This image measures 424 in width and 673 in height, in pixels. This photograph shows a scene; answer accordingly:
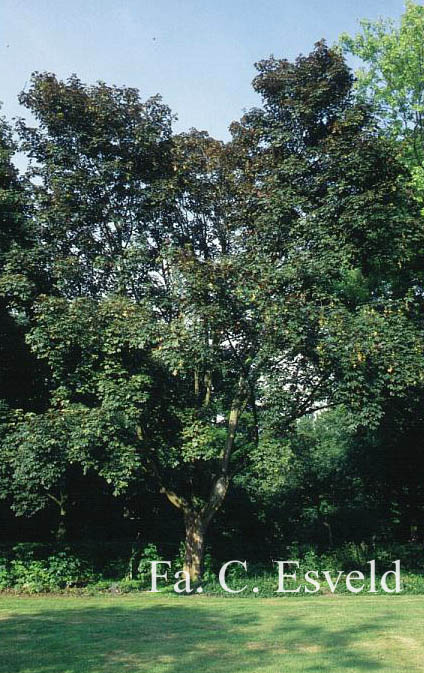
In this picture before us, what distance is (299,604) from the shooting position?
13305mm

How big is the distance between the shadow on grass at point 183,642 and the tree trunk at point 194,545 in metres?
5.12

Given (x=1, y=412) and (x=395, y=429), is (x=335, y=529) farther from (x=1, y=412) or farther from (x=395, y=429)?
(x=1, y=412)

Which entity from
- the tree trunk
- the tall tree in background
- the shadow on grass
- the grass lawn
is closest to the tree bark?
the tree trunk

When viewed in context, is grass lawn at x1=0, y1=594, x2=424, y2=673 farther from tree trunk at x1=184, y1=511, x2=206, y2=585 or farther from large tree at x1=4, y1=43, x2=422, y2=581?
tree trunk at x1=184, y1=511, x2=206, y2=585

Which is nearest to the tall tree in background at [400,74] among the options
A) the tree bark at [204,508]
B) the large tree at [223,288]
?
the large tree at [223,288]

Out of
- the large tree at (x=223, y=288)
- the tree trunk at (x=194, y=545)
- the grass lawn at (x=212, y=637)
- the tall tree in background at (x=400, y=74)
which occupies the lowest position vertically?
the grass lawn at (x=212, y=637)

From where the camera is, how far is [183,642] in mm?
8594

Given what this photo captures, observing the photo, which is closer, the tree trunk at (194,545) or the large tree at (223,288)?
the large tree at (223,288)

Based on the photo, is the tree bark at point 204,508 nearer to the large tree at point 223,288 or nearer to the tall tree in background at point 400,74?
the large tree at point 223,288

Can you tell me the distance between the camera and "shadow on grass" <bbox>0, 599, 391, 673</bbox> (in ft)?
23.4

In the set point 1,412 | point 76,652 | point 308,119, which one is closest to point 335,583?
point 1,412

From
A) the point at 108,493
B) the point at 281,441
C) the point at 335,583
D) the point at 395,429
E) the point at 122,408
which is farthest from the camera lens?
the point at 395,429

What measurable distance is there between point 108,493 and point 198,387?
5.61 metres

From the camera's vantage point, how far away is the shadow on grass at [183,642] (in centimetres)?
714
